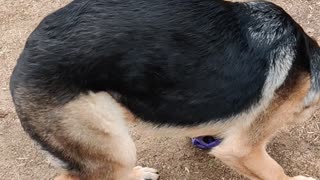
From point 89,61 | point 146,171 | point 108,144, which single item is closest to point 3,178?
point 146,171

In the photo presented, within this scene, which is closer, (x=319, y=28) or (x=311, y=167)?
(x=311, y=167)

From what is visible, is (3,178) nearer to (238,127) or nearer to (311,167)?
(238,127)

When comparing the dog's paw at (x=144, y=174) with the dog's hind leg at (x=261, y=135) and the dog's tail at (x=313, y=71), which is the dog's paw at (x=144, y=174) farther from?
the dog's tail at (x=313, y=71)

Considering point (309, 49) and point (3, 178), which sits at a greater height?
point (309, 49)

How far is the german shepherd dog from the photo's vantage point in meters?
2.85

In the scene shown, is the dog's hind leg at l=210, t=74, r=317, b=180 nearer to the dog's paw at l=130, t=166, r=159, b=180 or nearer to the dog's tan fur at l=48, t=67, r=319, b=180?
the dog's tan fur at l=48, t=67, r=319, b=180

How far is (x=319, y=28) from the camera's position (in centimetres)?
484

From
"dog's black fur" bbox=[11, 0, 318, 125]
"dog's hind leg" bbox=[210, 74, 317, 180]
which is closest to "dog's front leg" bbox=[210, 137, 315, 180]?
"dog's hind leg" bbox=[210, 74, 317, 180]

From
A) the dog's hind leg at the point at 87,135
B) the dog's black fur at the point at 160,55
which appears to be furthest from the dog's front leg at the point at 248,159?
the dog's hind leg at the point at 87,135

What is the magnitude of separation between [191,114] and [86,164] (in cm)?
66

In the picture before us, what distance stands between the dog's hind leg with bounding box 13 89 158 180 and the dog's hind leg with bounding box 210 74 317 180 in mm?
632

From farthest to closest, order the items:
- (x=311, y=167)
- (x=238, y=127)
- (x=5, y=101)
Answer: (x=5, y=101), (x=311, y=167), (x=238, y=127)

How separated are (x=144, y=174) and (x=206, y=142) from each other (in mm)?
513

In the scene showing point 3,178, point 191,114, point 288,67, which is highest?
point 288,67
